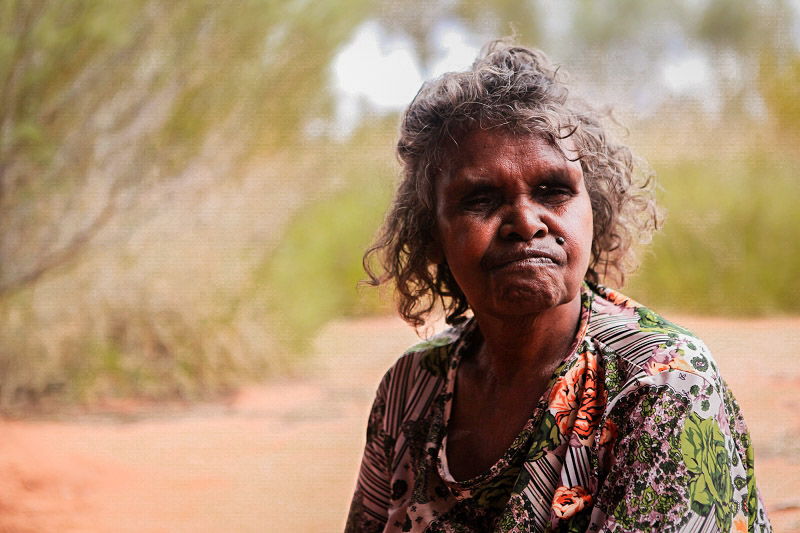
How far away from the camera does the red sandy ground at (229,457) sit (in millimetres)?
2447

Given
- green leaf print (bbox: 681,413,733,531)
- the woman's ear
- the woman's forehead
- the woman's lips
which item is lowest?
green leaf print (bbox: 681,413,733,531)

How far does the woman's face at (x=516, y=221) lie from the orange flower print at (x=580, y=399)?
0.33ft

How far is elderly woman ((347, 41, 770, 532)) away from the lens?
3.22ft

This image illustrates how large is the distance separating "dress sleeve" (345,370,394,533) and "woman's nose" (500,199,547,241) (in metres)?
0.42

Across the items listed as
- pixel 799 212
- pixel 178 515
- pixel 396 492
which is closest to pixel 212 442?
pixel 178 515

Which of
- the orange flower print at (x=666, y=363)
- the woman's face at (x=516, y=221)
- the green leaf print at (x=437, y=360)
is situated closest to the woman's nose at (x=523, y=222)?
the woman's face at (x=516, y=221)

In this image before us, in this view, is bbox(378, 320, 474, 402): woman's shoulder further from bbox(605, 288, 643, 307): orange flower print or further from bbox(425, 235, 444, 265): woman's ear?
bbox(605, 288, 643, 307): orange flower print

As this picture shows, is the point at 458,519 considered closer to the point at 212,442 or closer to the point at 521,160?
the point at 521,160

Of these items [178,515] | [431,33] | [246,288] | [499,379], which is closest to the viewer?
[499,379]

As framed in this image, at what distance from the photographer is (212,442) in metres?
3.54

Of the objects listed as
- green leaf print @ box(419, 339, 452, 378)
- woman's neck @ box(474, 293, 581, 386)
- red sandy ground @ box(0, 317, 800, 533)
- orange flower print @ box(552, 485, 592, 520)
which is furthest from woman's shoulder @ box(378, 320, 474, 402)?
red sandy ground @ box(0, 317, 800, 533)

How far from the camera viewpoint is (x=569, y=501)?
103 centimetres

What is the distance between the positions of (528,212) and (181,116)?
142 inches

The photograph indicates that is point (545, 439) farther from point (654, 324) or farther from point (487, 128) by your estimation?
point (487, 128)
